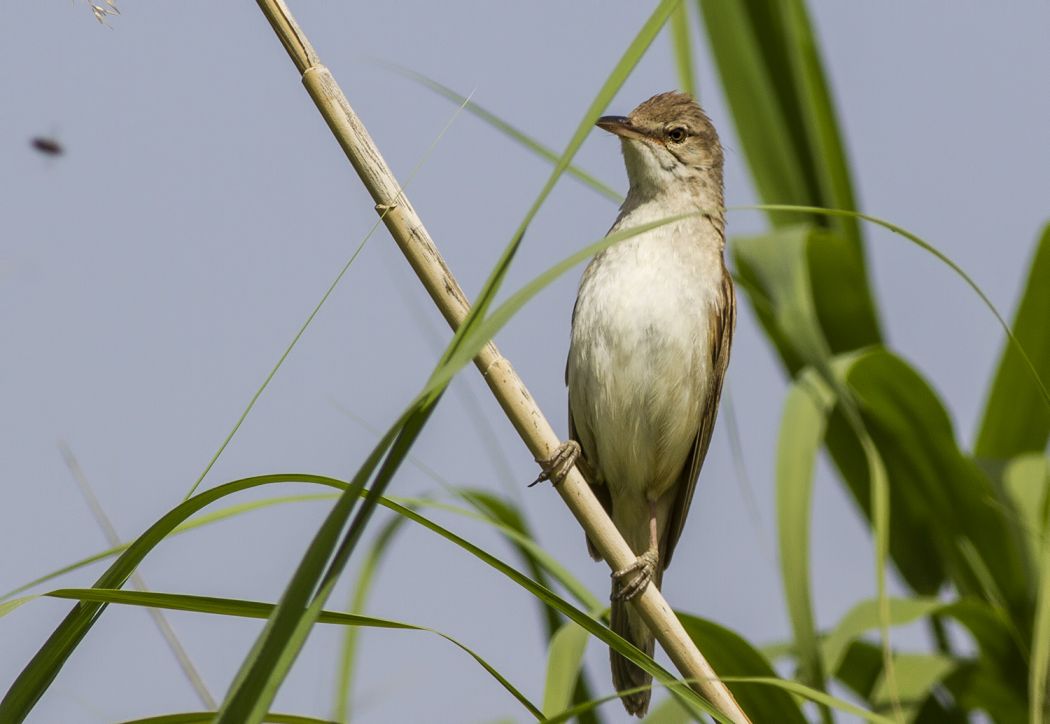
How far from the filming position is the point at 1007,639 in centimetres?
410

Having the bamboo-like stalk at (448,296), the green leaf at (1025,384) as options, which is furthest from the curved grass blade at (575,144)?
the green leaf at (1025,384)

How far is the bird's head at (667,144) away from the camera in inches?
171

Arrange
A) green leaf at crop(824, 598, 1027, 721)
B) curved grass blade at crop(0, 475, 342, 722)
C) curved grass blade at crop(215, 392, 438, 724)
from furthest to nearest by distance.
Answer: green leaf at crop(824, 598, 1027, 721), curved grass blade at crop(0, 475, 342, 722), curved grass blade at crop(215, 392, 438, 724)

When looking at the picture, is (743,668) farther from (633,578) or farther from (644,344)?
(644,344)

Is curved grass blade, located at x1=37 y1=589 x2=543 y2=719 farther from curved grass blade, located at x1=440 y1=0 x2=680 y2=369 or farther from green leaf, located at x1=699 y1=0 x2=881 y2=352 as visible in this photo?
green leaf, located at x1=699 y1=0 x2=881 y2=352

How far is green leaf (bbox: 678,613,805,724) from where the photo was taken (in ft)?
9.80

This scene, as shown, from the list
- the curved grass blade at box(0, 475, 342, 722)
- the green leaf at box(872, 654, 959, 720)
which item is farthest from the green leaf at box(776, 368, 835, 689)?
the curved grass blade at box(0, 475, 342, 722)

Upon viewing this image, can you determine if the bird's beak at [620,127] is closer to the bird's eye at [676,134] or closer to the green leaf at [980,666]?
the bird's eye at [676,134]

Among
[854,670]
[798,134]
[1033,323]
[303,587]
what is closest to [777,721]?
[854,670]

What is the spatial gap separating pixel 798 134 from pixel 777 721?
2796 mm

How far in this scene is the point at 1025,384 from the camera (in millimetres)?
4625

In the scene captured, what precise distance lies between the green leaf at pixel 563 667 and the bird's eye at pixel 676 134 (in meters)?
2.25

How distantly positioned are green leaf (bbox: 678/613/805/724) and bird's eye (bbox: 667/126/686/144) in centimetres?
194

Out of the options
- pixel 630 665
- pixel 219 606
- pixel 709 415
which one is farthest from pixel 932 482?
pixel 219 606
